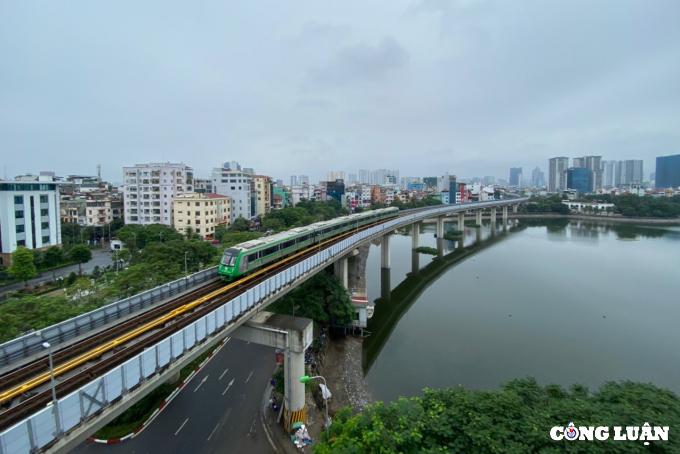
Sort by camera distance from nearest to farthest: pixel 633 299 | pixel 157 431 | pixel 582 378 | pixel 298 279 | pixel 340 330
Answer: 1. pixel 157 431
2. pixel 298 279
3. pixel 582 378
4. pixel 340 330
5. pixel 633 299

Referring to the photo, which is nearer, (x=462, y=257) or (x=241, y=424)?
(x=241, y=424)

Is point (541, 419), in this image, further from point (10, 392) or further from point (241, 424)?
point (10, 392)

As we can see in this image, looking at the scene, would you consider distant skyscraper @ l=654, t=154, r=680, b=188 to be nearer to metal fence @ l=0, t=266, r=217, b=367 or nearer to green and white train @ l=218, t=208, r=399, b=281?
green and white train @ l=218, t=208, r=399, b=281

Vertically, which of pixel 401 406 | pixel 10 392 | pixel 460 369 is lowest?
pixel 460 369

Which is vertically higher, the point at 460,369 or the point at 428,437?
the point at 428,437

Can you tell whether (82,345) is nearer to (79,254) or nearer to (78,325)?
(78,325)

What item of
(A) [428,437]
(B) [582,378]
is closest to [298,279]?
(A) [428,437]
